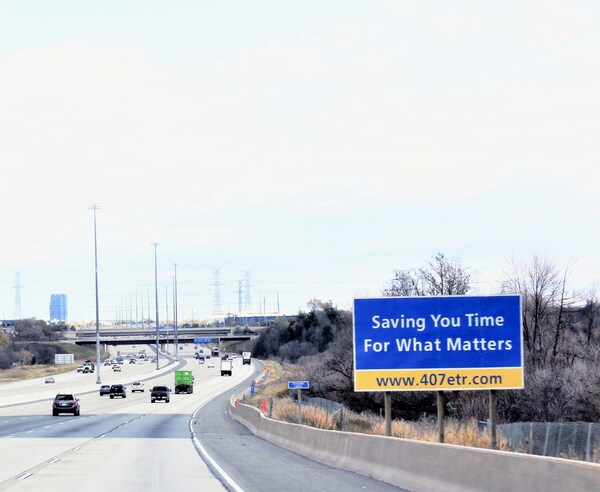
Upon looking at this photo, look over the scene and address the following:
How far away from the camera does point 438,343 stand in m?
21.2

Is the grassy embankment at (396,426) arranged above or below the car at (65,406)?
above

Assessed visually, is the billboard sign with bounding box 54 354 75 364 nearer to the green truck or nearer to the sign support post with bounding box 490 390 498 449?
the green truck

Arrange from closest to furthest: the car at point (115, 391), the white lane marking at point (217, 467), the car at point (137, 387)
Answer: the white lane marking at point (217, 467)
the car at point (115, 391)
the car at point (137, 387)

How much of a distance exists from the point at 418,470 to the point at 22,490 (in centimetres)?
714

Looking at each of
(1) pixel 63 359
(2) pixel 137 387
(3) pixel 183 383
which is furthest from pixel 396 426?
(1) pixel 63 359

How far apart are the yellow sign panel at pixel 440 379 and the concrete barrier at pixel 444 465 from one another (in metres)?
1.34

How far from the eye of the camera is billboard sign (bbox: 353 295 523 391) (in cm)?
2100

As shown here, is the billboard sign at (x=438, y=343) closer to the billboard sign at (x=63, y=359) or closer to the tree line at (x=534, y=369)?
Result: the tree line at (x=534, y=369)

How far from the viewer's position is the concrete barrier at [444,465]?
10.7m

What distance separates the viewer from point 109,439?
1444 inches

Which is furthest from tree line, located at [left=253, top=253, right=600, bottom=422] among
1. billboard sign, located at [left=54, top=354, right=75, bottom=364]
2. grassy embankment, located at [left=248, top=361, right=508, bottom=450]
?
billboard sign, located at [left=54, top=354, right=75, bottom=364]

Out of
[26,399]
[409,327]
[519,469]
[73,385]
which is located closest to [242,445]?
[409,327]

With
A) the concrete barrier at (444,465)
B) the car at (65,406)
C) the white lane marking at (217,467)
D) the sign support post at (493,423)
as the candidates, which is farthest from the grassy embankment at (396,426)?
the car at (65,406)

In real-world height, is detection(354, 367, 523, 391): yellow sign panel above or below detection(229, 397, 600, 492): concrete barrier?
above
